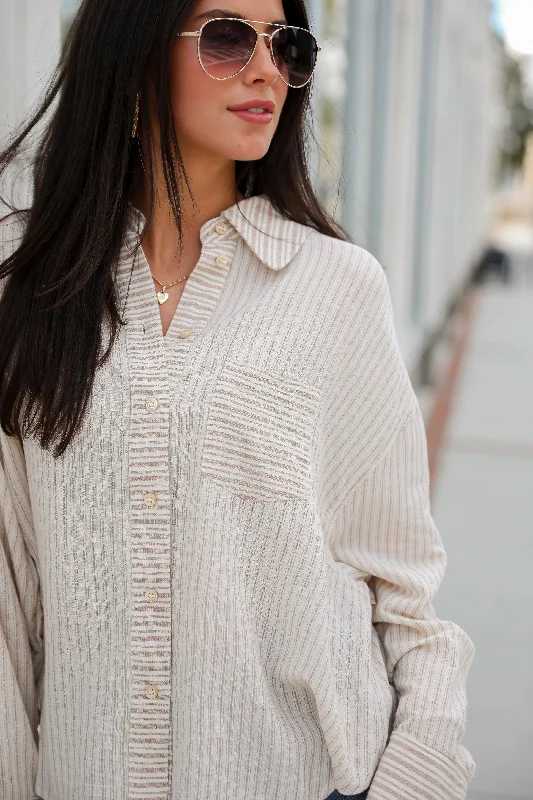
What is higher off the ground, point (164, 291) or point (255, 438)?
point (164, 291)

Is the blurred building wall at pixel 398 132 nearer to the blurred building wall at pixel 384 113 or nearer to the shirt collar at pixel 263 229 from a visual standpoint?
the blurred building wall at pixel 384 113

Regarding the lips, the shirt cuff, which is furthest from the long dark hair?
the shirt cuff

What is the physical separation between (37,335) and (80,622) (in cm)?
46

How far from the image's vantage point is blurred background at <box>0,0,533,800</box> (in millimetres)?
3369

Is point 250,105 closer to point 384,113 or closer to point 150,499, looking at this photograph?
point 150,499

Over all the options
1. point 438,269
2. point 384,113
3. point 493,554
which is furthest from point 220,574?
point 438,269

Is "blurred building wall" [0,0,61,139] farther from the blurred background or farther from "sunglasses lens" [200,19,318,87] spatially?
"sunglasses lens" [200,19,318,87]

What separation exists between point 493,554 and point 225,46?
414 cm

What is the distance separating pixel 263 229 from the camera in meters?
1.80

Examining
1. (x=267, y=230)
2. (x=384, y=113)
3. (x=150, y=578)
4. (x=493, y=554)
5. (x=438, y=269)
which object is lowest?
(x=493, y=554)

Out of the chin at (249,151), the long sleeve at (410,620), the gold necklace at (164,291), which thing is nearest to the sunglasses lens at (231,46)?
the chin at (249,151)

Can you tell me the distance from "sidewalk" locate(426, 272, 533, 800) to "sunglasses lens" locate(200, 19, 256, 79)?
2.45 metres

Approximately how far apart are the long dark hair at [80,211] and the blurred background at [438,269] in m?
0.43

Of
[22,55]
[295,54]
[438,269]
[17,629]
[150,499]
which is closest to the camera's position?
[150,499]
